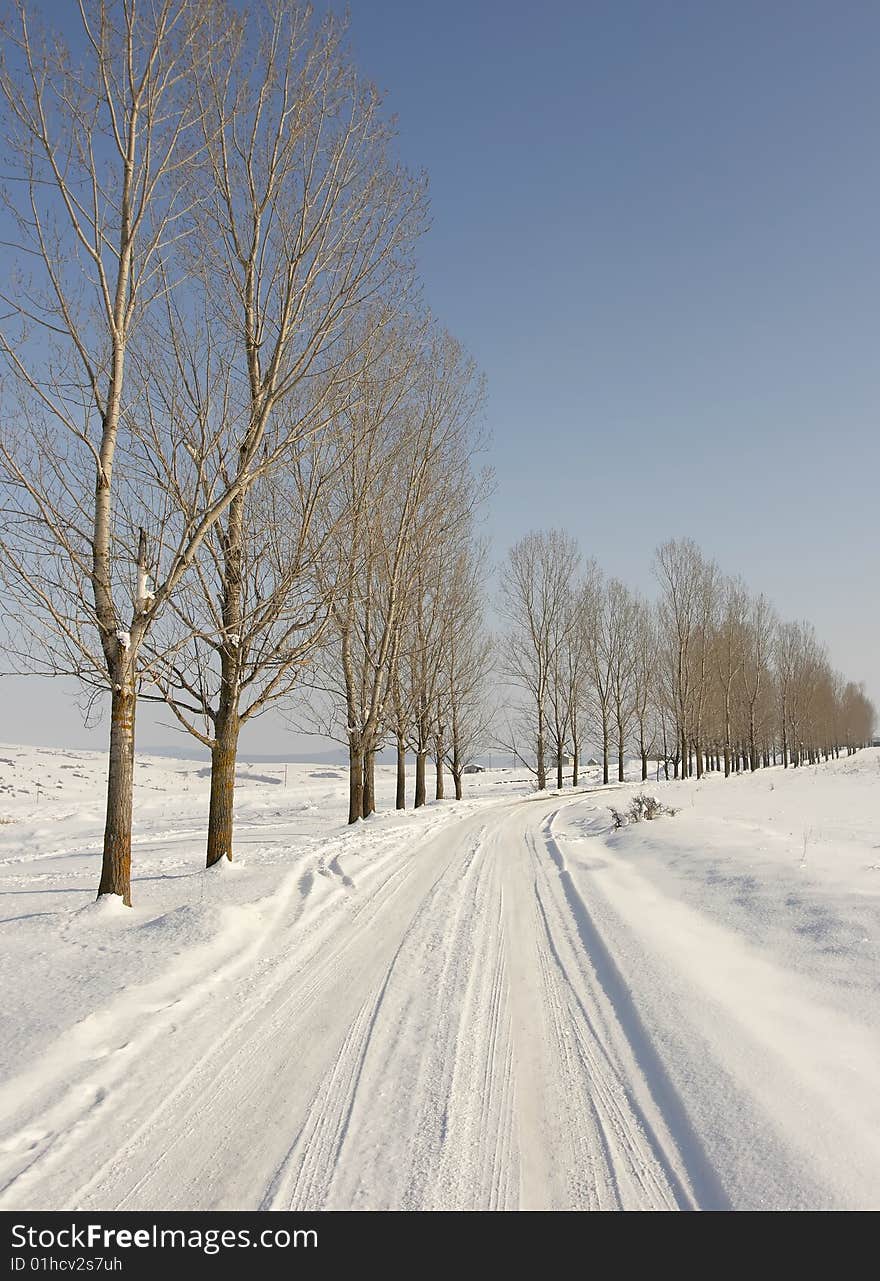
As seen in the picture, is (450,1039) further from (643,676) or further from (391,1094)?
(643,676)

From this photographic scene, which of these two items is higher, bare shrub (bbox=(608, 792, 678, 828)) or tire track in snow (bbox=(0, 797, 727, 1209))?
bare shrub (bbox=(608, 792, 678, 828))

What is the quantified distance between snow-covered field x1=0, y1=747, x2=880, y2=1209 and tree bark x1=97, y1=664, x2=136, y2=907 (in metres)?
0.48

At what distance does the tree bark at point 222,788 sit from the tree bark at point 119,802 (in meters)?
2.45

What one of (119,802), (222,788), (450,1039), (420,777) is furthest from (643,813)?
(450,1039)

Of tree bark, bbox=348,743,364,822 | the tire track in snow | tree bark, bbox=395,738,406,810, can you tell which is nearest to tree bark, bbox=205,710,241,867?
the tire track in snow

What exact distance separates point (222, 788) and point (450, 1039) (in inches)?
285

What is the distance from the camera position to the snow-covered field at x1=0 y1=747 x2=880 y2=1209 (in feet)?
9.80

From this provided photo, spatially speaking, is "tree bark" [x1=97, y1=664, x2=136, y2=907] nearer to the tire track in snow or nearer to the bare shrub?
the tire track in snow

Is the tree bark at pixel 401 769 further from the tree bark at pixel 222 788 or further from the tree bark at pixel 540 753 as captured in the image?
the tree bark at pixel 222 788

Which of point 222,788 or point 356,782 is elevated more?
point 222,788

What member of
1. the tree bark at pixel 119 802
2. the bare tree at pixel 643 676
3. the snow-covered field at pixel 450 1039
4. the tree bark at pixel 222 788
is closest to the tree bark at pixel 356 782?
the tree bark at pixel 222 788

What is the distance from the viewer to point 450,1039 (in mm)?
4430
